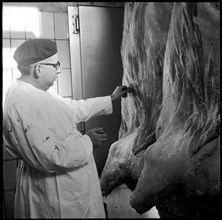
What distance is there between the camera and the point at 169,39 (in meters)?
1.65

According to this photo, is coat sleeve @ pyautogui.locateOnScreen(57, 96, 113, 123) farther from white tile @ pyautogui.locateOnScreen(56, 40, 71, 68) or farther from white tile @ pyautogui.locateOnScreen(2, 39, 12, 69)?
white tile @ pyautogui.locateOnScreen(2, 39, 12, 69)

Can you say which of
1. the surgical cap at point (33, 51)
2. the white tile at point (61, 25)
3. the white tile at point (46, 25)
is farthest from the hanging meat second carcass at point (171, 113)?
the surgical cap at point (33, 51)

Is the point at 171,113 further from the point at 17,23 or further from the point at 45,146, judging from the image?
the point at 17,23

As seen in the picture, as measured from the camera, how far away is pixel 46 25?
1.63 metres

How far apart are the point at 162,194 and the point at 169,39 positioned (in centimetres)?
67

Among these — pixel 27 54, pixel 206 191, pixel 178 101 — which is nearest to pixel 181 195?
pixel 206 191

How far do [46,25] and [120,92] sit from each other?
18.5 inches

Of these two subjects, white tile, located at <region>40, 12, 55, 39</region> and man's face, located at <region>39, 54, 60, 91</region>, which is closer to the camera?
man's face, located at <region>39, 54, 60, 91</region>

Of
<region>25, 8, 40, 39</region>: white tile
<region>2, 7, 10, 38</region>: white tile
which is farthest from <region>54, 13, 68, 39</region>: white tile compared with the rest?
<region>2, 7, 10, 38</region>: white tile

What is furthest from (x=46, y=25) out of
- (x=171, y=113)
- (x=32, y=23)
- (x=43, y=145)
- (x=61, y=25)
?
(x=171, y=113)

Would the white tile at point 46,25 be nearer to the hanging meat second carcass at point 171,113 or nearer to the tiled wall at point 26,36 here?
the tiled wall at point 26,36

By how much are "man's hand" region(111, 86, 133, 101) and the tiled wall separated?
0.68 ft

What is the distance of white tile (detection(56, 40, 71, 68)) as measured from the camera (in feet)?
5.79

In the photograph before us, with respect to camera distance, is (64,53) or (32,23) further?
(64,53)
